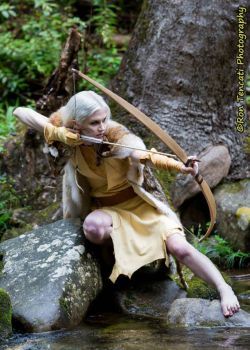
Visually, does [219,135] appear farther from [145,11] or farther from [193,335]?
[193,335]

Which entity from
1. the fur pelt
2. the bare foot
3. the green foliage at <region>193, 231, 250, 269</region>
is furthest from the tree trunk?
the bare foot

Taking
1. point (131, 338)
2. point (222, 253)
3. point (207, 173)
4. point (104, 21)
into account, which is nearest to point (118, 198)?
point (131, 338)

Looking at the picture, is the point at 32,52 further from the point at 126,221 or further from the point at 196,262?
the point at 196,262

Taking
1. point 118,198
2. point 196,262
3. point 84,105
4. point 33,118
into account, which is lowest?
point 196,262

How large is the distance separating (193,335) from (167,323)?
374 millimetres

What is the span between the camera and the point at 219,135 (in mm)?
6395

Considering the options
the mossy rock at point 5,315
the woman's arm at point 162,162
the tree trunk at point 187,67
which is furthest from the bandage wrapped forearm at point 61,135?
the tree trunk at point 187,67

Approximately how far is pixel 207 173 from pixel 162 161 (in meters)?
2.37

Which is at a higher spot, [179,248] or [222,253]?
[179,248]

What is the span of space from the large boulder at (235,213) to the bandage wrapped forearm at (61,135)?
215 cm

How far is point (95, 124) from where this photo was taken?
4.24 metres

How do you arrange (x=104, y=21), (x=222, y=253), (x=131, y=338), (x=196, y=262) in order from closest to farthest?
(x=131, y=338)
(x=196, y=262)
(x=222, y=253)
(x=104, y=21)

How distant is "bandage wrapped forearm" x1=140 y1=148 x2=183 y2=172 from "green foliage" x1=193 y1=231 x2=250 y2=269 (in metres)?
1.81

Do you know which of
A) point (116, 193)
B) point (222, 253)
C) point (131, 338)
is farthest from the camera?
point (222, 253)
